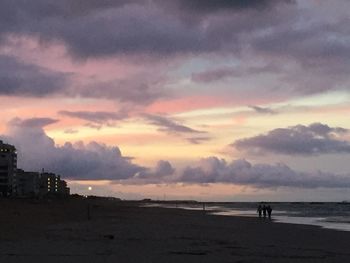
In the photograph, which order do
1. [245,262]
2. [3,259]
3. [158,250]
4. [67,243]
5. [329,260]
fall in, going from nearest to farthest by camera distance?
[3,259]
[245,262]
[329,260]
[158,250]
[67,243]

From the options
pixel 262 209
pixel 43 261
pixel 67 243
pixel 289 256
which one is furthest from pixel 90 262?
pixel 262 209

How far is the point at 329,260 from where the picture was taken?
20.8 meters

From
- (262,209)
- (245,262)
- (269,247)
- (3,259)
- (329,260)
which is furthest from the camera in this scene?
(262,209)

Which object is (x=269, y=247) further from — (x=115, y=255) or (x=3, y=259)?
(x=3, y=259)

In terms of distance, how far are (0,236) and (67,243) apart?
435 centimetres

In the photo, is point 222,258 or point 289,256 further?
point 289,256

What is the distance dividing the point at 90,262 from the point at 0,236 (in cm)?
1060

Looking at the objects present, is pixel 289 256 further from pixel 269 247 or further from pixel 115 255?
pixel 115 255

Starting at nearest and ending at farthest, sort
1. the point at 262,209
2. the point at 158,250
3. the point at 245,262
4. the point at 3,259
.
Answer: the point at 3,259 → the point at 245,262 → the point at 158,250 → the point at 262,209

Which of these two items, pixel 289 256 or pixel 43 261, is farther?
pixel 289 256

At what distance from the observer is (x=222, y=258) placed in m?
20.1

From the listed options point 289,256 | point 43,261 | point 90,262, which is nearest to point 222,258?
point 289,256

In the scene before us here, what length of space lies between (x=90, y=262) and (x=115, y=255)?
2.55 meters

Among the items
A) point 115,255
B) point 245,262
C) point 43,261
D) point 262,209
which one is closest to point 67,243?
point 115,255
